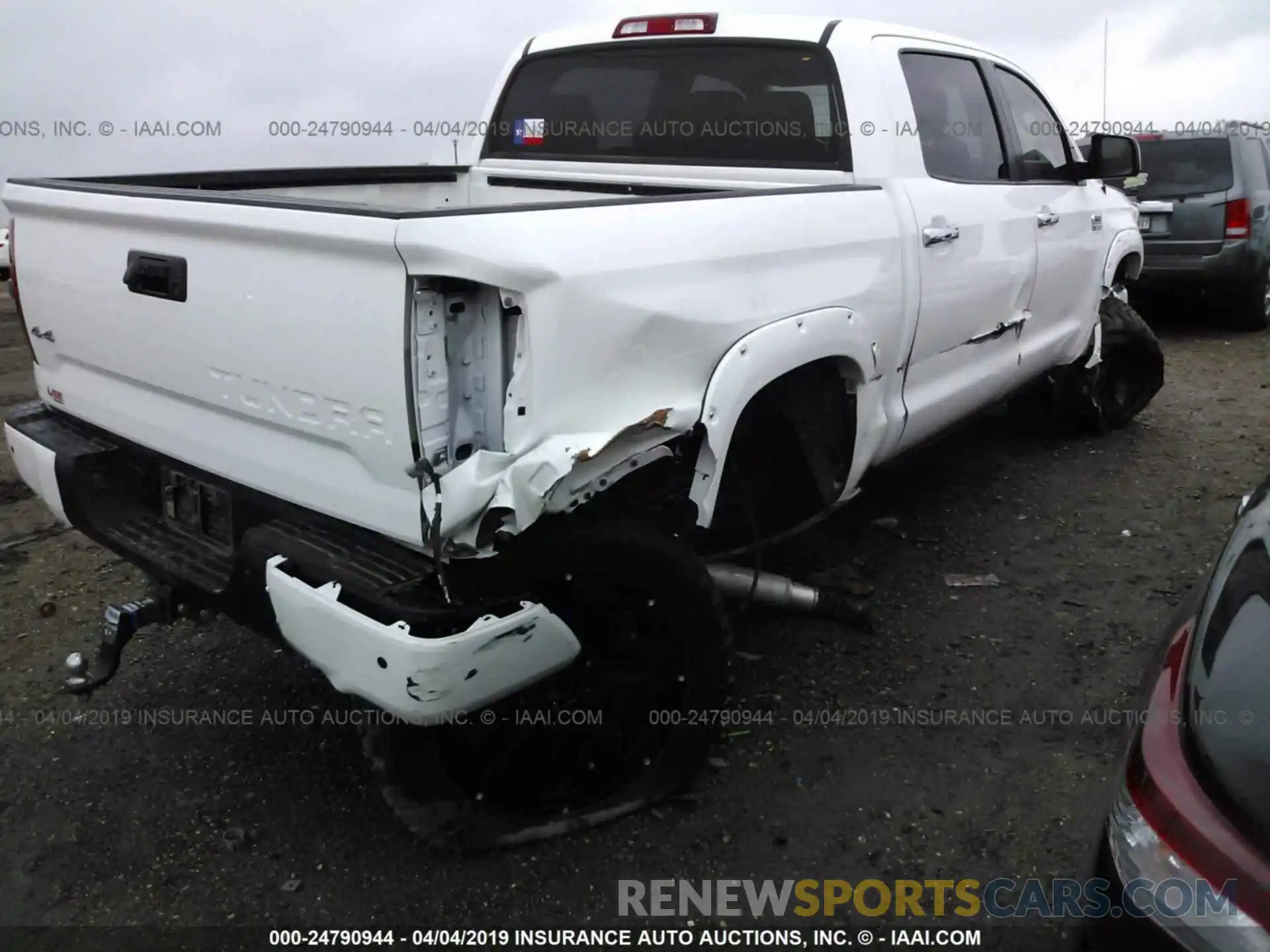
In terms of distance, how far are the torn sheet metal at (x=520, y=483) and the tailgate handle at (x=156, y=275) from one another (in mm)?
866

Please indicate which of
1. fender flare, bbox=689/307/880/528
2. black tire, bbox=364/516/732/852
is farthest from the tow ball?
fender flare, bbox=689/307/880/528

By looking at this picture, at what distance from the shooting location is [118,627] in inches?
106

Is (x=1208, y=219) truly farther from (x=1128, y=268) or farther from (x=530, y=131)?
(x=530, y=131)

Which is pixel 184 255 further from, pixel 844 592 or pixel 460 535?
pixel 844 592

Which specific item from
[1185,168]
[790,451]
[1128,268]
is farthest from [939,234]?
[1185,168]

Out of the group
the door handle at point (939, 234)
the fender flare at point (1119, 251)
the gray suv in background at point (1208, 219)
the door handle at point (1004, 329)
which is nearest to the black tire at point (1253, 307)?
the gray suv in background at point (1208, 219)

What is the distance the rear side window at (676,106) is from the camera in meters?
3.43

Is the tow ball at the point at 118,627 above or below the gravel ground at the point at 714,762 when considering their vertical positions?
above

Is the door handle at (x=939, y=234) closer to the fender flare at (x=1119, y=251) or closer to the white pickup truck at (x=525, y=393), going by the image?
the white pickup truck at (x=525, y=393)

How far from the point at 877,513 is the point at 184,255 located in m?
Answer: 3.19

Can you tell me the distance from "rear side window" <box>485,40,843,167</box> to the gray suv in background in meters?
5.80

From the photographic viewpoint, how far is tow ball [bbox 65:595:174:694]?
8.84 feet

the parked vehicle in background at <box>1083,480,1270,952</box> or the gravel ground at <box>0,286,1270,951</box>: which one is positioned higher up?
the parked vehicle in background at <box>1083,480,1270,952</box>

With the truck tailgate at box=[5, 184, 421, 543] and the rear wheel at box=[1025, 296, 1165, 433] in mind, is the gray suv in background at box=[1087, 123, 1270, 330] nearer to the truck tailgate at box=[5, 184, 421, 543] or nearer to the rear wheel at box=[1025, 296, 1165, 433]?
the rear wheel at box=[1025, 296, 1165, 433]
